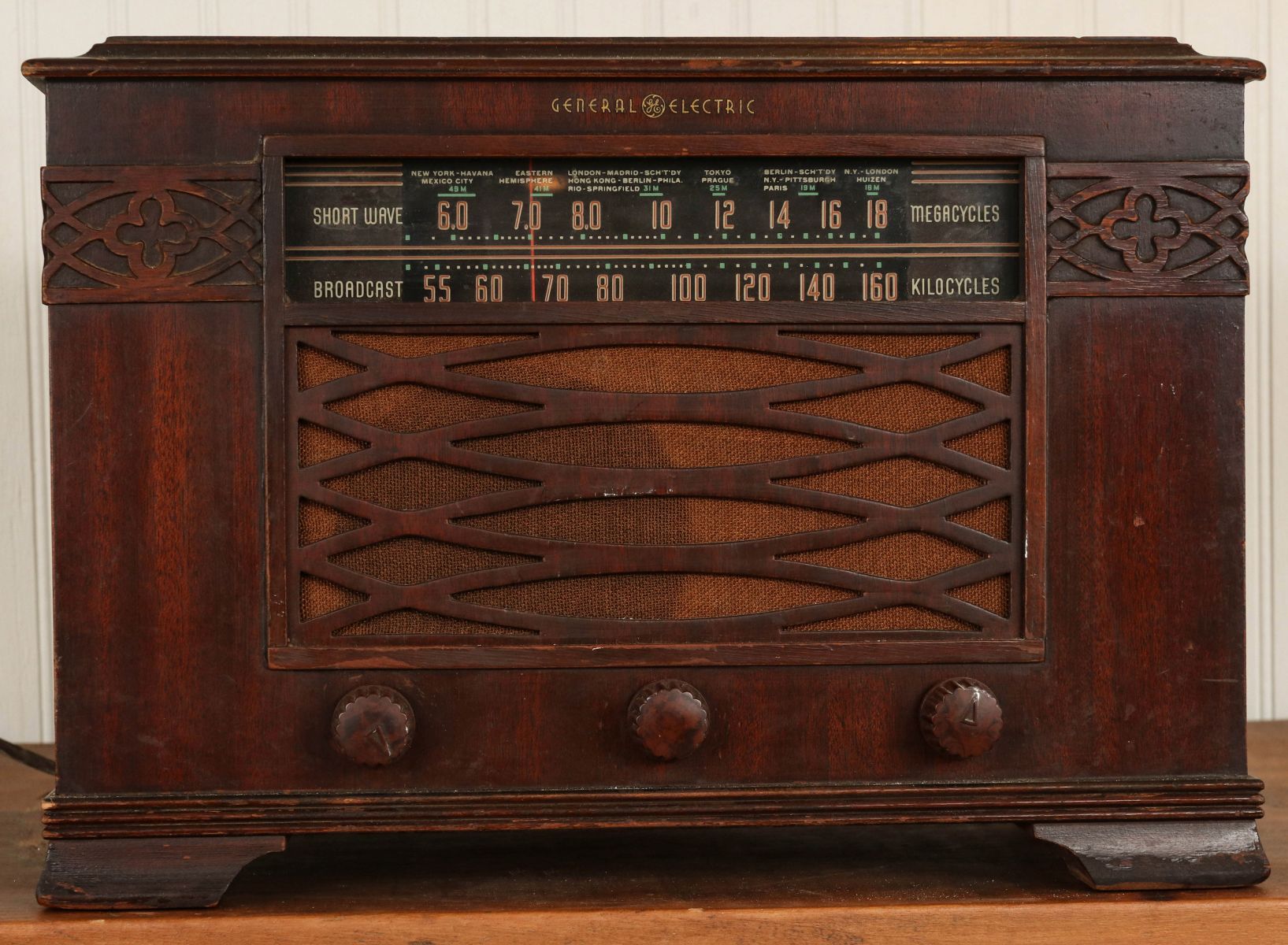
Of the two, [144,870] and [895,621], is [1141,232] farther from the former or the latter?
[144,870]

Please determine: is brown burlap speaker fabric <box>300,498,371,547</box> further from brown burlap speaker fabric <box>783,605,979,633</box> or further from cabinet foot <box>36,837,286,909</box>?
brown burlap speaker fabric <box>783,605,979,633</box>

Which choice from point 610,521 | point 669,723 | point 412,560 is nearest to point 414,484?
point 412,560

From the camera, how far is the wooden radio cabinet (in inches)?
39.1

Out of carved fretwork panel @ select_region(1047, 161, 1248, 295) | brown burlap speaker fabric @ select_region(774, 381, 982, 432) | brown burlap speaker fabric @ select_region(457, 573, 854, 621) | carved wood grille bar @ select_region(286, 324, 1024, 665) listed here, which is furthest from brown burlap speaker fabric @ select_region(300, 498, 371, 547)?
carved fretwork panel @ select_region(1047, 161, 1248, 295)

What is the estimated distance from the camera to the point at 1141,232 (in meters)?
1.02

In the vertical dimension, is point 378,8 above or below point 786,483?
above

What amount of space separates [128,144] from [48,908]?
622mm

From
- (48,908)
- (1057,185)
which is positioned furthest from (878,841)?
(48,908)

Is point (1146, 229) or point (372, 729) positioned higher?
point (1146, 229)

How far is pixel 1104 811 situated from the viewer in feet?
3.34

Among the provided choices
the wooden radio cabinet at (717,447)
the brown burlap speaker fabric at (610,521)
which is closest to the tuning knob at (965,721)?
the wooden radio cabinet at (717,447)

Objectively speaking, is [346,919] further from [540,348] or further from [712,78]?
[712,78]

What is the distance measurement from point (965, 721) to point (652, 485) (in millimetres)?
318

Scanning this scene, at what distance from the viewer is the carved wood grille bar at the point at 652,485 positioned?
100 cm
